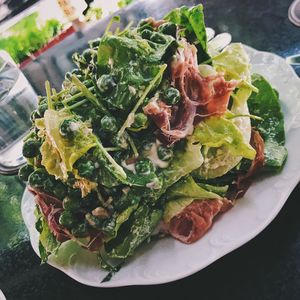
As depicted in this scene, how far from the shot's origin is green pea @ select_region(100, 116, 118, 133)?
92 cm

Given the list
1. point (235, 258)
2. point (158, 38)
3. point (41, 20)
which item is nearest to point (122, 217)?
point (235, 258)

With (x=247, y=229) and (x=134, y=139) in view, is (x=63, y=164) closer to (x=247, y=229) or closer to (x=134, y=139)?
(x=134, y=139)

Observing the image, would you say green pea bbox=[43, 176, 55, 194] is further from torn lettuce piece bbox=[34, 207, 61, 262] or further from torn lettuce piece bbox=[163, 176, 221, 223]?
torn lettuce piece bbox=[163, 176, 221, 223]

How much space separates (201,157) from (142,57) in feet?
0.86

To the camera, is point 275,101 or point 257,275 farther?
Answer: point 275,101

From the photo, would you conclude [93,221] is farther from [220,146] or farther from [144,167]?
[220,146]

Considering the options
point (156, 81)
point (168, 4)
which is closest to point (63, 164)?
point (156, 81)

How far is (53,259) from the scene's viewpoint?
1.07m

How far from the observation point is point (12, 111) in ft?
5.94

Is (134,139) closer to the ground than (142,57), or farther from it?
closer to the ground

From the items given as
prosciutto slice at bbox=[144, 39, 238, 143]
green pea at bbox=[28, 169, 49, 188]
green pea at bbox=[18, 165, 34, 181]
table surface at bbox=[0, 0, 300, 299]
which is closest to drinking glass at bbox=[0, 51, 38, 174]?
table surface at bbox=[0, 0, 300, 299]

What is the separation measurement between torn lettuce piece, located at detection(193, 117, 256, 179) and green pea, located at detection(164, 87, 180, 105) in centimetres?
9

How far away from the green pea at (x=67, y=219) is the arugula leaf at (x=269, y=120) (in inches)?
18.1

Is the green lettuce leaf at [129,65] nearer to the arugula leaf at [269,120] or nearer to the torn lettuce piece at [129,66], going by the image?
the torn lettuce piece at [129,66]
